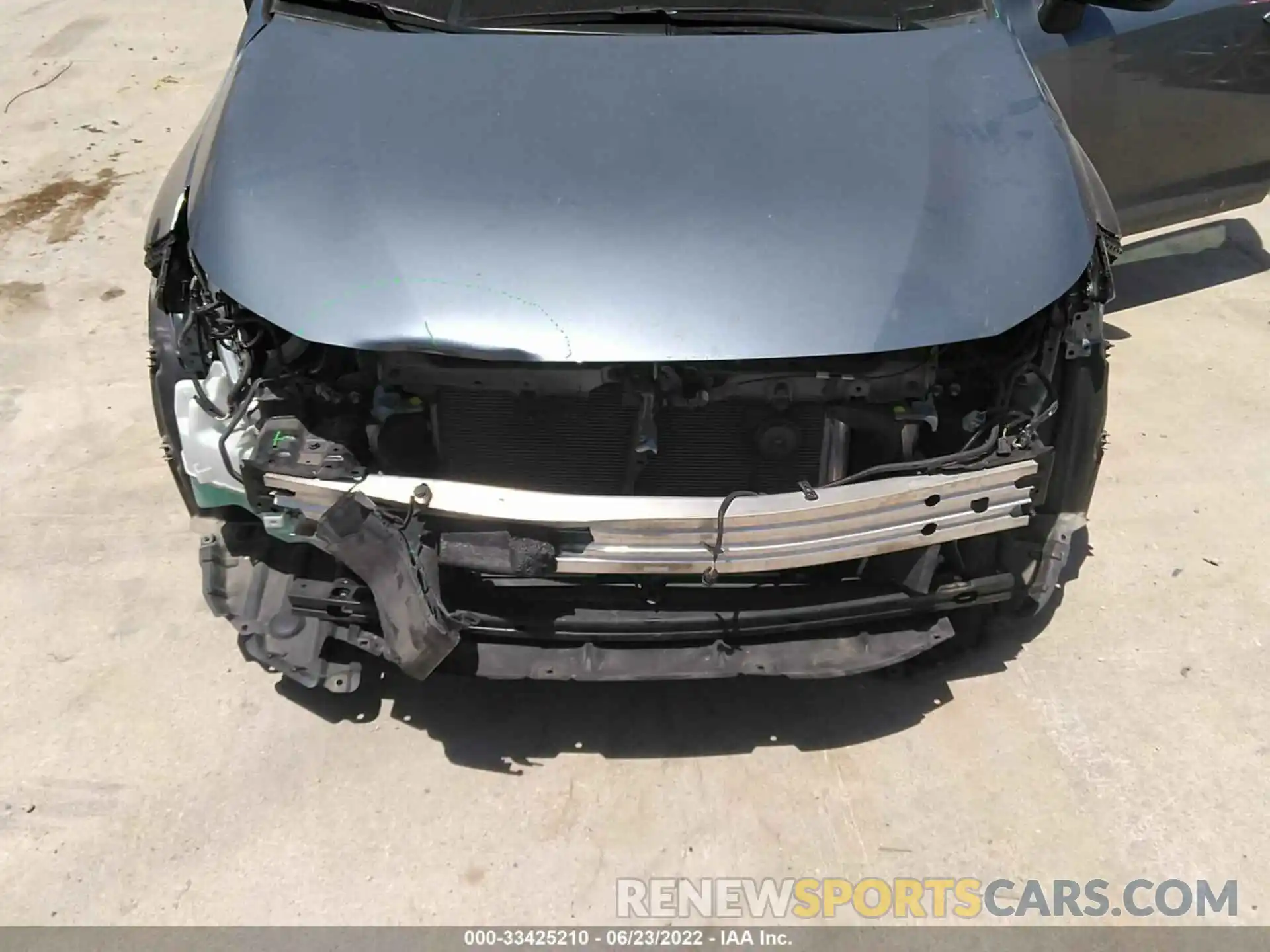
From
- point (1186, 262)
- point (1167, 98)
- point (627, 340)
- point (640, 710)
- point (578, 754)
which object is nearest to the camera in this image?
point (627, 340)

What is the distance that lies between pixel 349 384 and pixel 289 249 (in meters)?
0.32

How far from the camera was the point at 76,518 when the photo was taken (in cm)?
327

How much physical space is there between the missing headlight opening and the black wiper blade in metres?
0.81

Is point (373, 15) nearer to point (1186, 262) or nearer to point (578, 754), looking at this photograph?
point (578, 754)

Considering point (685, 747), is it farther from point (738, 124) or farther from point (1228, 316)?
point (1228, 316)

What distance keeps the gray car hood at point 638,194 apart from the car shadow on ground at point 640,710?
3.37ft

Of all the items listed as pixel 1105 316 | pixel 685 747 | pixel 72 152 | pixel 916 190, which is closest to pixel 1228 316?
pixel 1105 316

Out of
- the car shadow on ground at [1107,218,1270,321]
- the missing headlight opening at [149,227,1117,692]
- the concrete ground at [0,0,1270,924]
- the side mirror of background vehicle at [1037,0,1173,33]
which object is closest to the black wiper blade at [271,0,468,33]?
the missing headlight opening at [149,227,1117,692]

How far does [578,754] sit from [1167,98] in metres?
3.20

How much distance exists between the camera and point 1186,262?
478 cm

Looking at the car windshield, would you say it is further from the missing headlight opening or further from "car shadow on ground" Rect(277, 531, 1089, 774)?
"car shadow on ground" Rect(277, 531, 1089, 774)

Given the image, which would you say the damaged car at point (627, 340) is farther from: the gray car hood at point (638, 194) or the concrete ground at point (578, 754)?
the concrete ground at point (578, 754)

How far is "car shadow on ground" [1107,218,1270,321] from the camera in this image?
4543mm

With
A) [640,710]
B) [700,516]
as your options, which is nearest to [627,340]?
[700,516]
